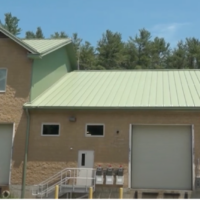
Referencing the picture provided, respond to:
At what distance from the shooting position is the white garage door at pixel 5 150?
22453 millimetres

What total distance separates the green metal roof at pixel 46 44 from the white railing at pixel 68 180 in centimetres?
682

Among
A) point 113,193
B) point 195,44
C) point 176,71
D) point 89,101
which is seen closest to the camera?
point 113,193

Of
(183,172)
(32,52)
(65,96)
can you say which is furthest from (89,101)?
(183,172)

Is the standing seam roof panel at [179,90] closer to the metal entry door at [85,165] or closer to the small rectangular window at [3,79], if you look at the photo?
the metal entry door at [85,165]

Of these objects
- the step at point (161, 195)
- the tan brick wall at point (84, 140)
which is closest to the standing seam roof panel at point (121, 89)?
the tan brick wall at point (84, 140)

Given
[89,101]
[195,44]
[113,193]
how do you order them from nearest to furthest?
[113,193]
[89,101]
[195,44]

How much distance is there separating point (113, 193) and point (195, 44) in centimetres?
3602

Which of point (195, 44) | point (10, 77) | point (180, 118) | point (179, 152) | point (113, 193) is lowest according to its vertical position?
point (113, 193)

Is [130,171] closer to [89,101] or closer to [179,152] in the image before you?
[179,152]

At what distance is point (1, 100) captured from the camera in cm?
2309

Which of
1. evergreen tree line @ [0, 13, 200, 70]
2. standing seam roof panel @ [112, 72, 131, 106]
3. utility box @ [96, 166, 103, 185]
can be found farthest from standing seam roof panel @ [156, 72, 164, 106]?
evergreen tree line @ [0, 13, 200, 70]

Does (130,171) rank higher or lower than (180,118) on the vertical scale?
lower

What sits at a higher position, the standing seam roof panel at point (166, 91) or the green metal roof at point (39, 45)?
the green metal roof at point (39, 45)

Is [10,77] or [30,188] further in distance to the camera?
[10,77]
